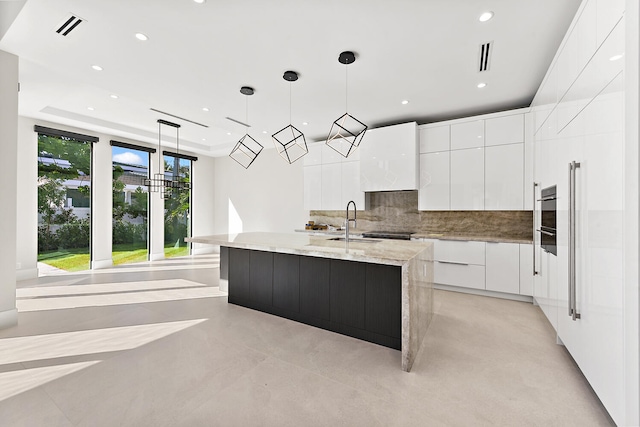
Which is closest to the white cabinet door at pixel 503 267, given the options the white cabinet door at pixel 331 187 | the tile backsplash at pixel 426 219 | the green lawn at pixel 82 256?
the tile backsplash at pixel 426 219

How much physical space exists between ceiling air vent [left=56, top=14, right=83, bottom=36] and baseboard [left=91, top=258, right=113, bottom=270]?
477 centimetres

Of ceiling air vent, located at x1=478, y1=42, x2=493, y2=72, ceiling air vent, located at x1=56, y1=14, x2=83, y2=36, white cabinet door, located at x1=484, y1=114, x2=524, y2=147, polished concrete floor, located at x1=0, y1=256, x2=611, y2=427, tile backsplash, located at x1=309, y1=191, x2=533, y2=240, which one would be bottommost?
polished concrete floor, located at x1=0, y1=256, x2=611, y2=427

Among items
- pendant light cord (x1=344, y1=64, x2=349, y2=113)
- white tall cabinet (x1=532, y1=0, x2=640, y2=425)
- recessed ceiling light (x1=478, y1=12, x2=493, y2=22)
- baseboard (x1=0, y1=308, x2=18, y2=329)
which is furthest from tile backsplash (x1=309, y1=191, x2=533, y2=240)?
baseboard (x1=0, y1=308, x2=18, y2=329)

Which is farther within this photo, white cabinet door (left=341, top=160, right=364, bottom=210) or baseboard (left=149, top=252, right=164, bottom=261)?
baseboard (left=149, top=252, right=164, bottom=261)

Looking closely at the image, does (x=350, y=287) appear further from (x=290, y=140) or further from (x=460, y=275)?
(x=290, y=140)

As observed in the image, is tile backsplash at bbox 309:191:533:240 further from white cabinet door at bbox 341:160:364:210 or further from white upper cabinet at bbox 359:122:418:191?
white upper cabinet at bbox 359:122:418:191

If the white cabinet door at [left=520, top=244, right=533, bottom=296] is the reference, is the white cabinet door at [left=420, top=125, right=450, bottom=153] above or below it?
above

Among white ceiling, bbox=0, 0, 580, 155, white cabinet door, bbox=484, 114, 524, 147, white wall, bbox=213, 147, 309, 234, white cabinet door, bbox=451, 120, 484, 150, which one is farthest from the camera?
white wall, bbox=213, 147, 309, 234

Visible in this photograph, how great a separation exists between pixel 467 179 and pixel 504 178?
0.47 metres

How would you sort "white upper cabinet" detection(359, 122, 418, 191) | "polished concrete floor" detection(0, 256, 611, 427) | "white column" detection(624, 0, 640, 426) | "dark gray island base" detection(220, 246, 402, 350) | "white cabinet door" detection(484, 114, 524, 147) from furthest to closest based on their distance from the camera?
"white upper cabinet" detection(359, 122, 418, 191), "white cabinet door" detection(484, 114, 524, 147), "dark gray island base" detection(220, 246, 402, 350), "polished concrete floor" detection(0, 256, 611, 427), "white column" detection(624, 0, 640, 426)

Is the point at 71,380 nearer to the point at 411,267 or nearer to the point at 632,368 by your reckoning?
the point at 411,267

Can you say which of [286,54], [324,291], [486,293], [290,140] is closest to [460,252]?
→ [486,293]

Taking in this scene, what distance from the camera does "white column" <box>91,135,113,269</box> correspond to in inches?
227

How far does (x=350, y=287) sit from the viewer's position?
272 cm
